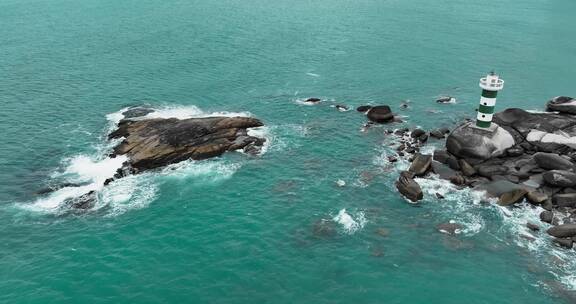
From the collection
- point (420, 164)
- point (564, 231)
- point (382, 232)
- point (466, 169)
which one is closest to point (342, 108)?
point (420, 164)

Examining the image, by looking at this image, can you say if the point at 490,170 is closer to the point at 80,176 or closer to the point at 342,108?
the point at 342,108

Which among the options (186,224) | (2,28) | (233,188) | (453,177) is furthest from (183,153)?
(2,28)

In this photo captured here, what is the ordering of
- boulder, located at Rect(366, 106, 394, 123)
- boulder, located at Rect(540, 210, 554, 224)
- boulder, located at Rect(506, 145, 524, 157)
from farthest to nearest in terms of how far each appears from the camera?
1. boulder, located at Rect(366, 106, 394, 123)
2. boulder, located at Rect(506, 145, 524, 157)
3. boulder, located at Rect(540, 210, 554, 224)

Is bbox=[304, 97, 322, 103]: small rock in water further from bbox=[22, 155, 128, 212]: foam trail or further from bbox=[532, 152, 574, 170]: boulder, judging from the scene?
bbox=[532, 152, 574, 170]: boulder

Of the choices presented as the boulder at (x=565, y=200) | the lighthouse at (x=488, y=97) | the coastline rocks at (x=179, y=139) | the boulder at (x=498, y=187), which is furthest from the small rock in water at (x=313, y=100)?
the boulder at (x=565, y=200)

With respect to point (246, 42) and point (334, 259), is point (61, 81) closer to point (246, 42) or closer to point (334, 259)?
point (246, 42)

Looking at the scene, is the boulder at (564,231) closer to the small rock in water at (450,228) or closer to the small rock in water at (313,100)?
the small rock in water at (450,228)

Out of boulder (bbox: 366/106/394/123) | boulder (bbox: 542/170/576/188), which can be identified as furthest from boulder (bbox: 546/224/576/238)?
boulder (bbox: 366/106/394/123)
